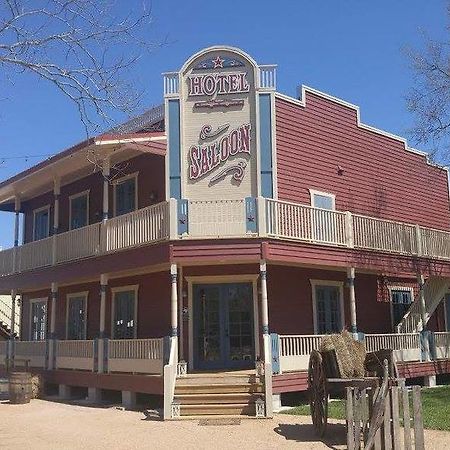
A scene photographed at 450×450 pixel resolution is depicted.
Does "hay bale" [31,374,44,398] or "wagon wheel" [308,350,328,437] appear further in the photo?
"hay bale" [31,374,44,398]

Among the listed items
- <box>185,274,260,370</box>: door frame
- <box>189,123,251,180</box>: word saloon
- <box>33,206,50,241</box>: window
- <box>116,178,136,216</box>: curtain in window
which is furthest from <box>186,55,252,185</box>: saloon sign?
<box>33,206,50,241</box>: window

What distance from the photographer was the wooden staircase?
1335 centimetres

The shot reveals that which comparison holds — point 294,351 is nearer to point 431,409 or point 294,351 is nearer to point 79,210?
point 431,409

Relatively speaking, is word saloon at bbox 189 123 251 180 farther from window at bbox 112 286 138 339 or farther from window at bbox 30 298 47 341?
window at bbox 30 298 47 341

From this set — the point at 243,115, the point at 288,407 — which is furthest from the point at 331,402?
the point at 243,115

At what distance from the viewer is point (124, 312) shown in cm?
1903

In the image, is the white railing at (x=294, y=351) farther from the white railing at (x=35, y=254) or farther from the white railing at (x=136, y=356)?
the white railing at (x=35, y=254)

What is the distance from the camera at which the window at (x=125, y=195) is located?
63.5 feet

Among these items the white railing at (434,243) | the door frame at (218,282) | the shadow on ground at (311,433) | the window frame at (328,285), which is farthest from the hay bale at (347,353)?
the white railing at (434,243)

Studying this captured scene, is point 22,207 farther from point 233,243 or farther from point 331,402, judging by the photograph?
point 331,402

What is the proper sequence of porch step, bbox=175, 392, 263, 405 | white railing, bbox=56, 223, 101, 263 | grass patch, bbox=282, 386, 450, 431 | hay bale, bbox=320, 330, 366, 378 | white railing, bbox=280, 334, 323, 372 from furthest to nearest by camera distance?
1. white railing, bbox=56, 223, 101, 263
2. white railing, bbox=280, 334, 323, 372
3. porch step, bbox=175, 392, 263, 405
4. grass patch, bbox=282, 386, 450, 431
5. hay bale, bbox=320, 330, 366, 378

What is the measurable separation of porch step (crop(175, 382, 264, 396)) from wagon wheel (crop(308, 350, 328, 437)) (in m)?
2.64

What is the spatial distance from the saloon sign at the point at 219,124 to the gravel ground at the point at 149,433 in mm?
6486

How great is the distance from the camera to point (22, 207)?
25844 mm
